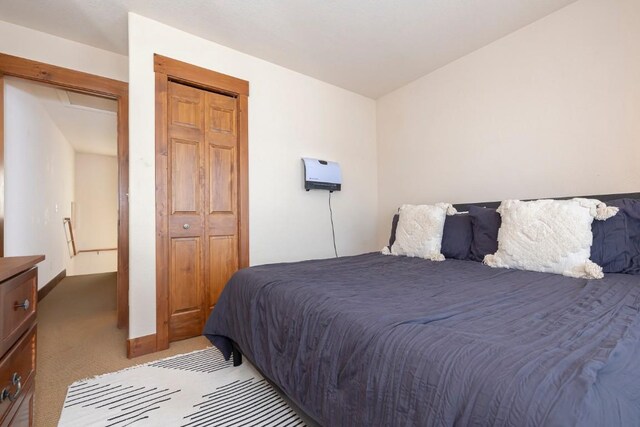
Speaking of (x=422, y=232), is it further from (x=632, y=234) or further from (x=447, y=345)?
(x=447, y=345)

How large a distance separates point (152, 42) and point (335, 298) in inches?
94.7

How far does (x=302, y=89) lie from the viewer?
10.1 ft

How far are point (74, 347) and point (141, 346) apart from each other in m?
0.58

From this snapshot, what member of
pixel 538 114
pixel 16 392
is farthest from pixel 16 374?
pixel 538 114

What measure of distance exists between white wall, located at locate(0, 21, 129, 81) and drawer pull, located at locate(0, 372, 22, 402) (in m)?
2.54

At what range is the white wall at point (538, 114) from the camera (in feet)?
5.97

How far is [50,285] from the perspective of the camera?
410 cm

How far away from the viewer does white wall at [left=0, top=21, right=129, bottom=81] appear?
86.7 inches

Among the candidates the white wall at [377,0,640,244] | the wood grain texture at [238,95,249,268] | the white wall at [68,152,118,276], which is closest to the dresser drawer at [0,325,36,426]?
the wood grain texture at [238,95,249,268]

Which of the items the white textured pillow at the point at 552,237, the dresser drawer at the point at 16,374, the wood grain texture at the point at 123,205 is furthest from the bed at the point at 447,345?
the wood grain texture at the point at 123,205

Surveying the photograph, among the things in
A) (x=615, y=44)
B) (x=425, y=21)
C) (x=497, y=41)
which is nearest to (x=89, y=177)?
(x=425, y=21)

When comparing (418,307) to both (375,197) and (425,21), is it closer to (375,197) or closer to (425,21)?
(425,21)

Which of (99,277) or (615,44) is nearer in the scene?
(615,44)

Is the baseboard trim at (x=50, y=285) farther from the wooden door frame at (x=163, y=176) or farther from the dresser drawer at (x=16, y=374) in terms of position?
the dresser drawer at (x=16, y=374)
